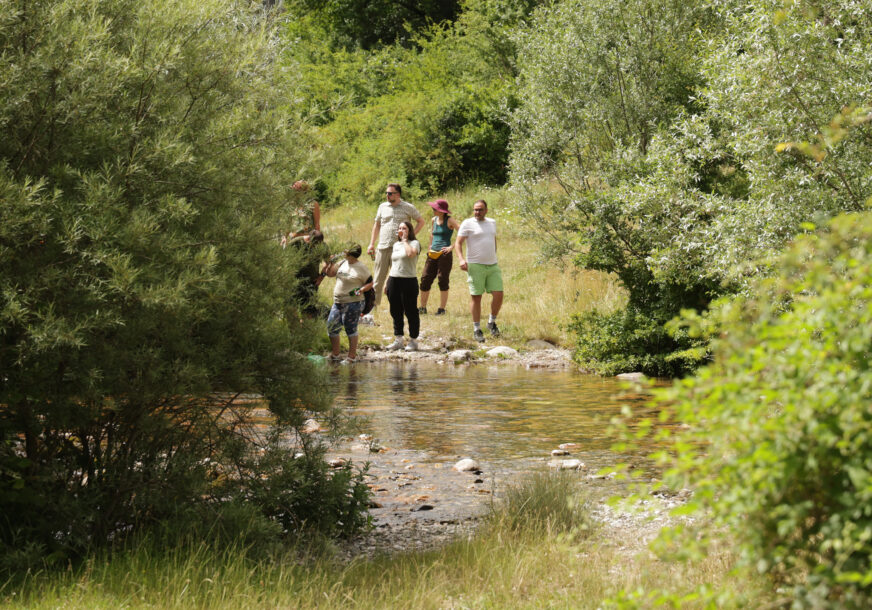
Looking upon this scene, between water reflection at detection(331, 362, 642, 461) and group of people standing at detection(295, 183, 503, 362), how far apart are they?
0.94 meters

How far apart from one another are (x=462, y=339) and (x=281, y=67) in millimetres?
11038

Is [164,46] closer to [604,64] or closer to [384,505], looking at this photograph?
[384,505]

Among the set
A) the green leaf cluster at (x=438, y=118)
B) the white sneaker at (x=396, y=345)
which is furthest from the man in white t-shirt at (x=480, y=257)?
the green leaf cluster at (x=438, y=118)

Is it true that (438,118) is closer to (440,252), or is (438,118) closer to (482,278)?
(440,252)

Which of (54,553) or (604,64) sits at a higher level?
(604,64)

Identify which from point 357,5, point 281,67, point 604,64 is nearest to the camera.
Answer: point 281,67

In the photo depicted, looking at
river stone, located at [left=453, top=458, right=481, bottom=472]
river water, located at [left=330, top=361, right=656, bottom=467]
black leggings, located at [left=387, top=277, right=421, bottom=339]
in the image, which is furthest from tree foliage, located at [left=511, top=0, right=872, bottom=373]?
black leggings, located at [left=387, top=277, right=421, bottom=339]

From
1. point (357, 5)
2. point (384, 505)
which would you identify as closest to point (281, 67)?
point (384, 505)

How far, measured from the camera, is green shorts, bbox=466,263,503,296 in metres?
16.6

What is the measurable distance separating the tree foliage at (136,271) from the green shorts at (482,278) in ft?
35.1

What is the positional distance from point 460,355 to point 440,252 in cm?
327

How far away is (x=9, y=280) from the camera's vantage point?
4.62 m

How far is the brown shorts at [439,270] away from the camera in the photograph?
18.6m

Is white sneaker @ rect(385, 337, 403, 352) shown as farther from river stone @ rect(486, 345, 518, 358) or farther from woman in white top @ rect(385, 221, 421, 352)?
river stone @ rect(486, 345, 518, 358)
